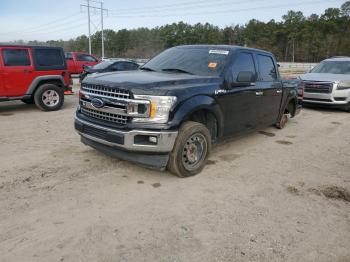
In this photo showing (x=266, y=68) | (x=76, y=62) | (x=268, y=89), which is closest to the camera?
(x=268, y=89)

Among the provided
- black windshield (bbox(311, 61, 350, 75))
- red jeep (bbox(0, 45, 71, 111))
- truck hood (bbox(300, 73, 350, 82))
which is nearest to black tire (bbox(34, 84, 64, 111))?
red jeep (bbox(0, 45, 71, 111))

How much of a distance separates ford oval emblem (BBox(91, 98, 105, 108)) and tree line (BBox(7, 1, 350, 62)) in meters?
82.3

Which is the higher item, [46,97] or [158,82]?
[158,82]

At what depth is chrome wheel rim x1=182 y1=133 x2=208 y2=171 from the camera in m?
4.59

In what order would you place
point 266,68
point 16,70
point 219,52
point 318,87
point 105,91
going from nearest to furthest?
point 105,91
point 219,52
point 266,68
point 16,70
point 318,87

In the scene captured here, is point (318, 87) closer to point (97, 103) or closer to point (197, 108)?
point (197, 108)

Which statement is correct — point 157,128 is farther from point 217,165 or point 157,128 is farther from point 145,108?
point 217,165

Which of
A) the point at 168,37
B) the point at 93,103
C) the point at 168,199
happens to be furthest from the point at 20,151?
the point at 168,37

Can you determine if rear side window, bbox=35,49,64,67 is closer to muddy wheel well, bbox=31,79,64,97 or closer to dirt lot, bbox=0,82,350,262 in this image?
muddy wheel well, bbox=31,79,64,97

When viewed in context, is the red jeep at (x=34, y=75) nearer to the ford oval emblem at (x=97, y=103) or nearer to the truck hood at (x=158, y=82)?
the truck hood at (x=158, y=82)

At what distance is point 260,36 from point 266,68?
97.9m

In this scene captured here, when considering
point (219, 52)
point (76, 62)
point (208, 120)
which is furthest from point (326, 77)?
point (76, 62)

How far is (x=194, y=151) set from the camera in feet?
15.6

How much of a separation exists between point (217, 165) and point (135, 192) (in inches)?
63.5
